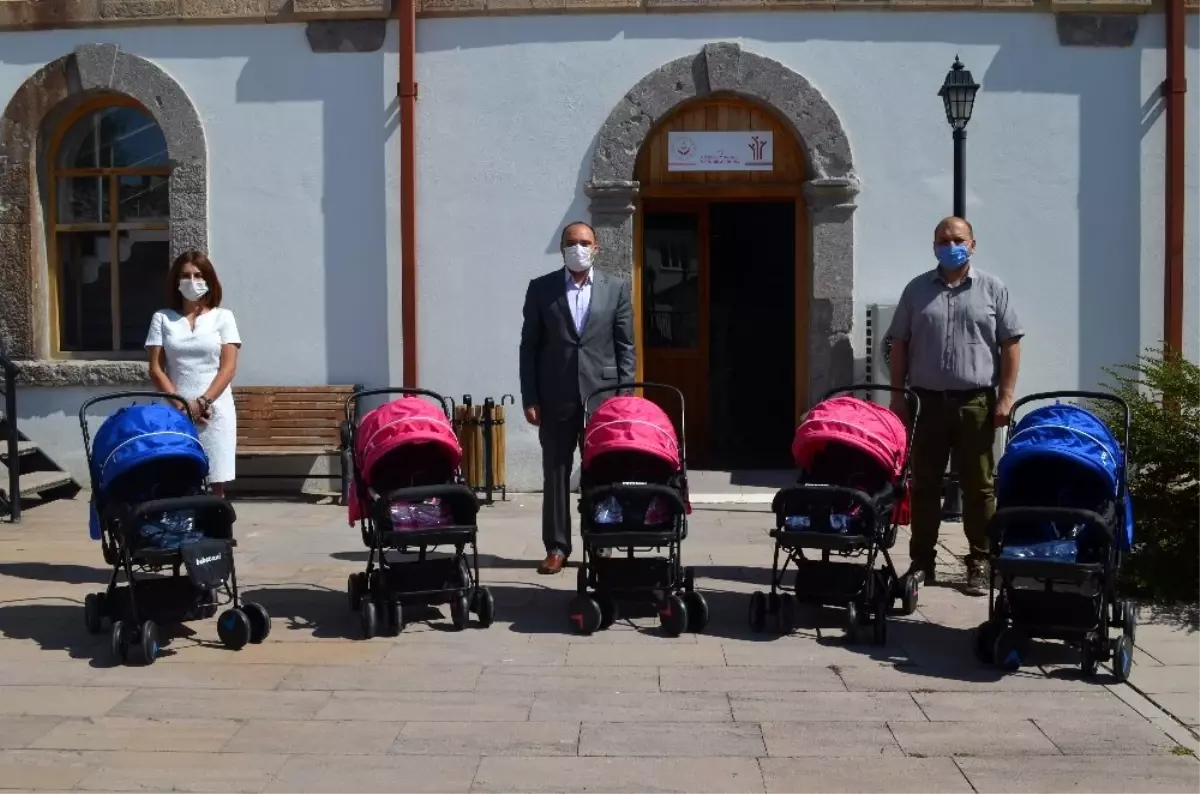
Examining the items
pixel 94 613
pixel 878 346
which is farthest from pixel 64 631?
pixel 878 346

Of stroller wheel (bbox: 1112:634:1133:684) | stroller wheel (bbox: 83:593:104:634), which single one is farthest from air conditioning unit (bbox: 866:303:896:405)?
stroller wheel (bbox: 83:593:104:634)

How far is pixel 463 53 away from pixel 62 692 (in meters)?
6.88

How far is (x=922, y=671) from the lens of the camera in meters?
6.07

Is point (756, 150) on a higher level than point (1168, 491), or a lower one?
higher

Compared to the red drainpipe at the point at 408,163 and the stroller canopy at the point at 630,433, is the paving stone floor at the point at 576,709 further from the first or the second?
the red drainpipe at the point at 408,163

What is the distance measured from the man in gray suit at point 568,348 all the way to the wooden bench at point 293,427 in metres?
3.61

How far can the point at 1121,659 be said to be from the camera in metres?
5.87

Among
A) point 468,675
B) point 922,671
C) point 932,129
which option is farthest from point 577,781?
point 932,129

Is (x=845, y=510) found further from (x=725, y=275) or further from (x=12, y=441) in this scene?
(x=725, y=275)

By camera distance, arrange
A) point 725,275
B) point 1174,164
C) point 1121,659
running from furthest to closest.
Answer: point 725,275, point 1174,164, point 1121,659

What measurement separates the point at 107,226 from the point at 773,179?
5.37m

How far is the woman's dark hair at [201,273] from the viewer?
7.72m

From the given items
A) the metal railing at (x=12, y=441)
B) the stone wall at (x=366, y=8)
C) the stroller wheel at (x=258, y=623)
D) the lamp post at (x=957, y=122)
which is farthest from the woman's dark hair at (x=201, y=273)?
the lamp post at (x=957, y=122)

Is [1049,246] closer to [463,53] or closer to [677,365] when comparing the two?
[677,365]
